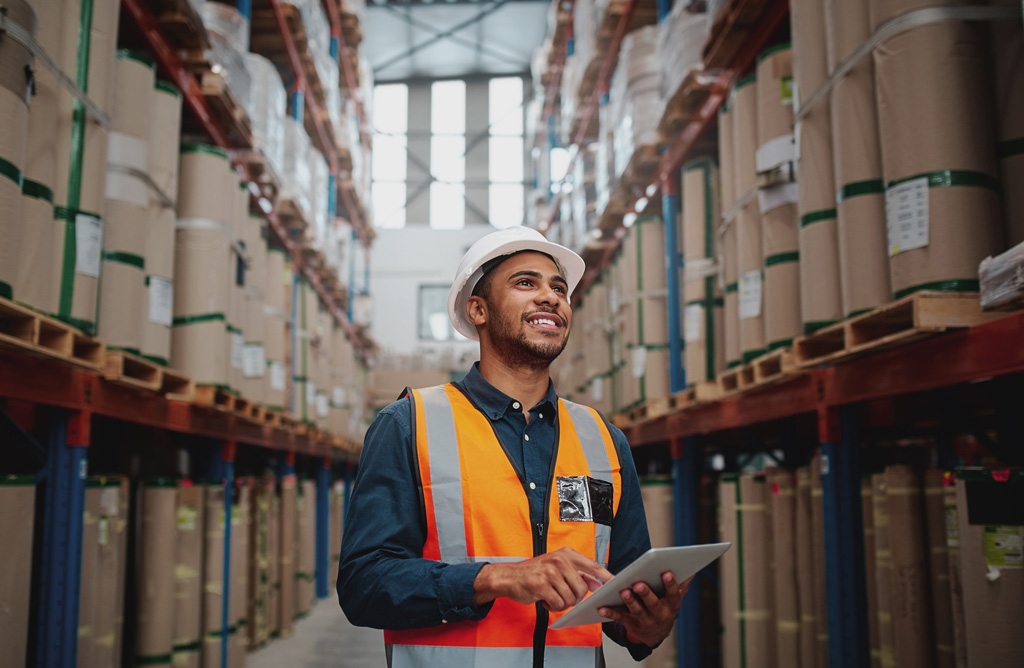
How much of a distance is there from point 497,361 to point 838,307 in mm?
1828

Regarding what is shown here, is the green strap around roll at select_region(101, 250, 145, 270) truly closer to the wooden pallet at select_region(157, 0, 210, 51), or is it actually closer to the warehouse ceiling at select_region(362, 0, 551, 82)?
the wooden pallet at select_region(157, 0, 210, 51)

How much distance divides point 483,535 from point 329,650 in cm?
585

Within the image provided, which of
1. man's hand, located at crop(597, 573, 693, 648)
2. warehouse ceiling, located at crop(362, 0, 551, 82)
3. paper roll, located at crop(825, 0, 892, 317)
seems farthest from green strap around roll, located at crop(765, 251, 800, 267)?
warehouse ceiling, located at crop(362, 0, 551, 82)

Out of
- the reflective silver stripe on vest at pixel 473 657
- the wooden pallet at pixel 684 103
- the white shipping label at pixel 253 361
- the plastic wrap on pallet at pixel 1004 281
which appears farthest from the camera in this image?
the white shipping label at pixel 253 361

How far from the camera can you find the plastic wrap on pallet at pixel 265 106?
6617mm

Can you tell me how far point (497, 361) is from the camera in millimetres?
2170

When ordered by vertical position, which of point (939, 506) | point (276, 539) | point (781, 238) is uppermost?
point (781, 238)

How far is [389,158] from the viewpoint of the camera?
22953 mm

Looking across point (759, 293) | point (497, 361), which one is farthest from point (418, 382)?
point (497, 361)

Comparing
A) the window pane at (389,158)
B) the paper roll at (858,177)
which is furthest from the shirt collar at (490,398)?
the window pane at (389,158)

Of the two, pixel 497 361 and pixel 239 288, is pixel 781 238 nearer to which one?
pixel 497 361

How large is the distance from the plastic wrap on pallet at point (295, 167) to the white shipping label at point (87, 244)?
3.75m

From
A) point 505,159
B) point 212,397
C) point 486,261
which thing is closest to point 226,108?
point 212,397

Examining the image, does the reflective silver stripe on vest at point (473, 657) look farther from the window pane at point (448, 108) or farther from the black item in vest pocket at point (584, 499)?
the window pane at point (448, 108)
